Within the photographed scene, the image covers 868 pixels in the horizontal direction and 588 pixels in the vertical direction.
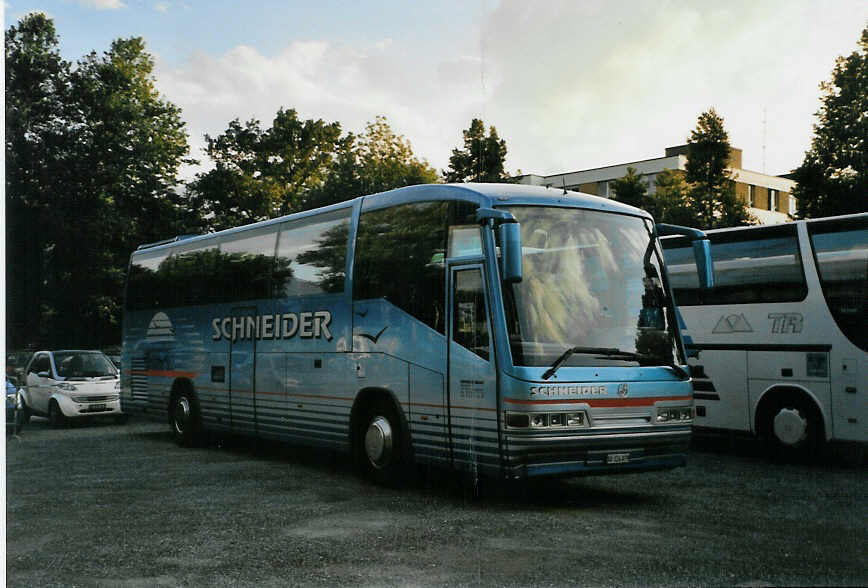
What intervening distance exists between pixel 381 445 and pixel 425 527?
2150 mm

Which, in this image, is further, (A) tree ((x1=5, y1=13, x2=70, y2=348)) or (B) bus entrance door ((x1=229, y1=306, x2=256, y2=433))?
(B) bus entrance door ((x1=229, y1=306, x2=256, y2=433))

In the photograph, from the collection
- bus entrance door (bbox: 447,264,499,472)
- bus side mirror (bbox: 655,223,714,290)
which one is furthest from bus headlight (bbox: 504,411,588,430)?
bus side mirror (bbox: 655,223,714,290)

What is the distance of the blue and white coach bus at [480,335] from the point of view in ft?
26.9

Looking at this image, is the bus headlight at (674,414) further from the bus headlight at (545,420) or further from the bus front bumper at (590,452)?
the bus headlight at (545,420)

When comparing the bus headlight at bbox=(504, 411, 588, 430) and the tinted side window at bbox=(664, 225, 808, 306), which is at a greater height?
the tinted side window at bbox=(664, 225, 808, 306)

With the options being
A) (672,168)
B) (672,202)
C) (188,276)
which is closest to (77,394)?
(188,276)

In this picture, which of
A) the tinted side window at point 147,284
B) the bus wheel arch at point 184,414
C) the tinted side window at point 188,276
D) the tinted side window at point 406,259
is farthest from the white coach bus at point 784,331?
the tinted side window at point 147,284

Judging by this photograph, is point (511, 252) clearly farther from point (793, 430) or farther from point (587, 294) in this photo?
point (793, 430)

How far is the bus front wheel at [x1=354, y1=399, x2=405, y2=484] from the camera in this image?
9.55 meters

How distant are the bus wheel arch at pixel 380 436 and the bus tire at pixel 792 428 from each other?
5.05 metres

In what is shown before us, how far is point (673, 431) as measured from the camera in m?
8.73

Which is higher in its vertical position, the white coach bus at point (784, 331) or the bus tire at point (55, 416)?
the white coach bus at point (784, 331)

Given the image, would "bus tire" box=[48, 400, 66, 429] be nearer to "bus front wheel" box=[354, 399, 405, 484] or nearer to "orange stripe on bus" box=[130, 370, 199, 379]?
"orange stripe on bus" box=[130, 370, 199, 379]

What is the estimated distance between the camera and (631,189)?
11.3 m
